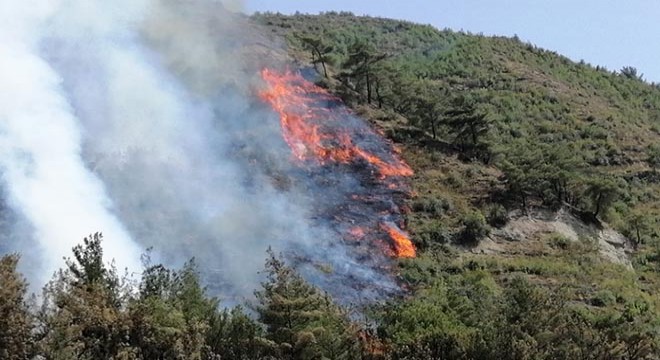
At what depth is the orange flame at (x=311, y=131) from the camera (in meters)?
59.1

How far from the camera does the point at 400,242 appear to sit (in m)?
50.2

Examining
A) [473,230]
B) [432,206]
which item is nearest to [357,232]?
[432,206]

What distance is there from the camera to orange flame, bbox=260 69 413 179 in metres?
59.1

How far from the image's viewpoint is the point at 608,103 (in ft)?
325

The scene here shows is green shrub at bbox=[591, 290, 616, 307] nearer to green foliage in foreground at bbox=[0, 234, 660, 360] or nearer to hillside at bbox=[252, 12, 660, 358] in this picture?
hillside at bbox=[252, 12, 660, 358]

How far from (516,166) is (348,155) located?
1271cm

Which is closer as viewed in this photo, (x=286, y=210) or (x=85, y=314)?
(x=85, y=314)

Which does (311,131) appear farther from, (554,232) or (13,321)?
(13,321)

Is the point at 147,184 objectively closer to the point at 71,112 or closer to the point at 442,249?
the point at 71,112

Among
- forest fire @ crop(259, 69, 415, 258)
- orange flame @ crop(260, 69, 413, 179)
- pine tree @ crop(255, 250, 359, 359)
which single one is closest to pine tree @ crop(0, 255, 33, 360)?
pine tree @ crop(255, 250, 359, 359)

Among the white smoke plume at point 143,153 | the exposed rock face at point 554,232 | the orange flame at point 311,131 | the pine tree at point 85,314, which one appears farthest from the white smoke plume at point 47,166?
the exposed rock face at point 554,232

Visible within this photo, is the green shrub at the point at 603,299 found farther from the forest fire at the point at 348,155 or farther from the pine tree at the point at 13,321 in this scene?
the pine tree at the point at 13,321

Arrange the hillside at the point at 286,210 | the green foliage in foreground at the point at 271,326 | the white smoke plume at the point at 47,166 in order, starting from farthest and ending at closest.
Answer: the white smoke plume at the point at 47,166 → the hillside at the point at 286,210 → the green foliage in foreground at the point at 271,326

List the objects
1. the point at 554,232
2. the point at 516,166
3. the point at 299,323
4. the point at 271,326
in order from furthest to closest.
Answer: the point at 516,166 → the point at 554,232 → the point at 271,326 → the point at 299,323
